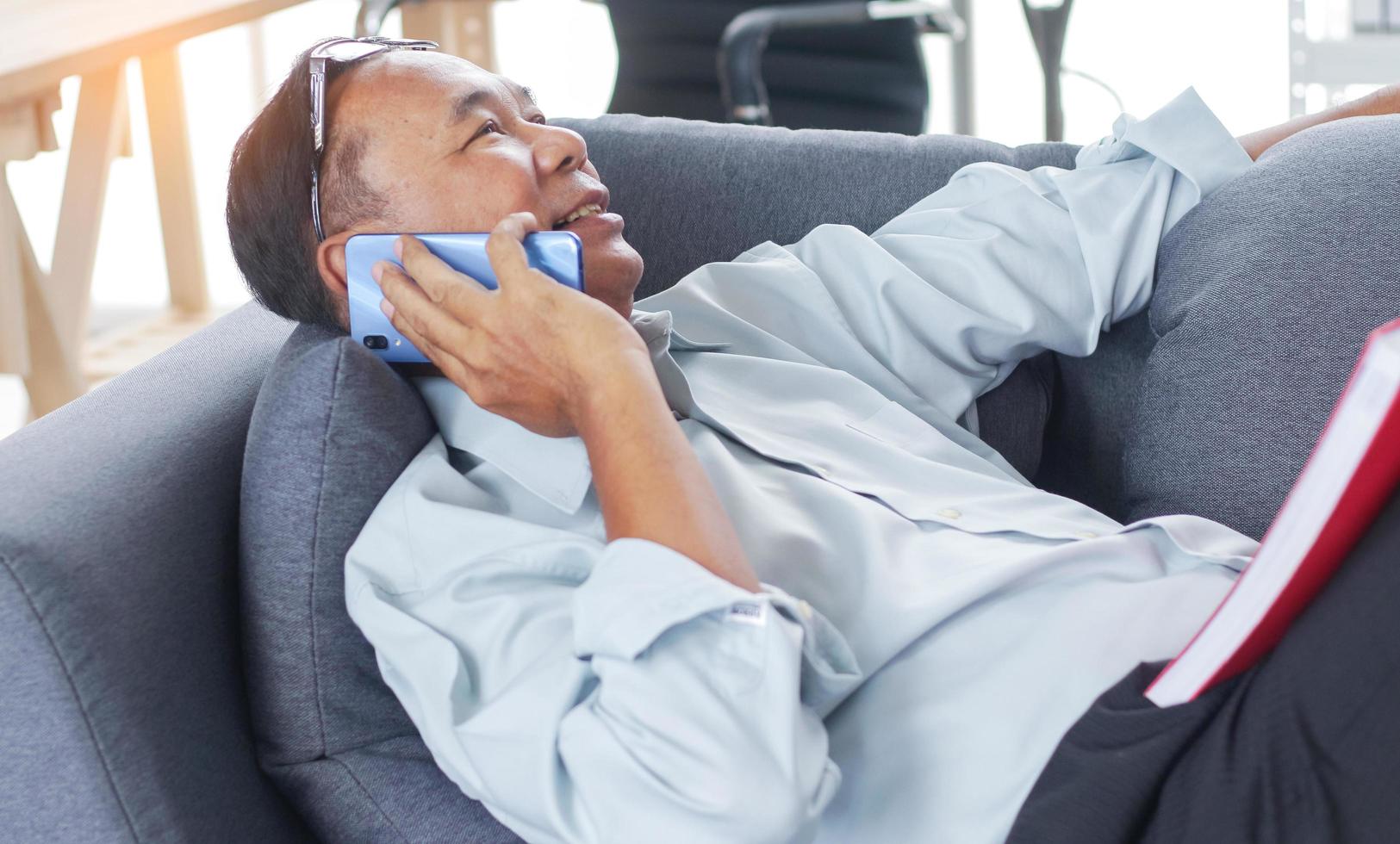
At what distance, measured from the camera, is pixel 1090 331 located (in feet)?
4.31

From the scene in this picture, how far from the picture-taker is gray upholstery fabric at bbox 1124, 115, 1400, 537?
1.13 metres

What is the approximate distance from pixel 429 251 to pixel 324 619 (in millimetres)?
300

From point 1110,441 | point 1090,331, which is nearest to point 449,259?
point 1090,331

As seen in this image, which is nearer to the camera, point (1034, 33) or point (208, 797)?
point (208, 797)

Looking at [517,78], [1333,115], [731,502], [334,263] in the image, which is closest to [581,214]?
[334,263]

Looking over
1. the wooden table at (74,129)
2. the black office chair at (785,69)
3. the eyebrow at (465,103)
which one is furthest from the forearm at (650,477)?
the black office chair at (785,69)

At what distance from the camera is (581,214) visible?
1.18 meters

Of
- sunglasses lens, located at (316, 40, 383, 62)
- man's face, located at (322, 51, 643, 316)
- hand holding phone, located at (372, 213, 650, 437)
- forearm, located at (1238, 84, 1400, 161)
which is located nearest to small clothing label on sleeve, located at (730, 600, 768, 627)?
hand holding phone, located at (372, 213, 650, 437)

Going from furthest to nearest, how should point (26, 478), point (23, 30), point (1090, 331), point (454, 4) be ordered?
point (454, 4) < point (23, 30) < point (1090, 331) < point (26, 478)

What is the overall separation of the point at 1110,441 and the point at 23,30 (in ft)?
6.70

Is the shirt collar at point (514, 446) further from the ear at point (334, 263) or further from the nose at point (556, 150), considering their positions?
the nose at point (556, 150)

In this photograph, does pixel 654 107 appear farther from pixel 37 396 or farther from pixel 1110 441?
pixel 1110 441

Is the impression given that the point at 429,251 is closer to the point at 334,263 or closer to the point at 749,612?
the point at 334,263

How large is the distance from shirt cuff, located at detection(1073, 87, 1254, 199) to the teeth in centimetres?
57
